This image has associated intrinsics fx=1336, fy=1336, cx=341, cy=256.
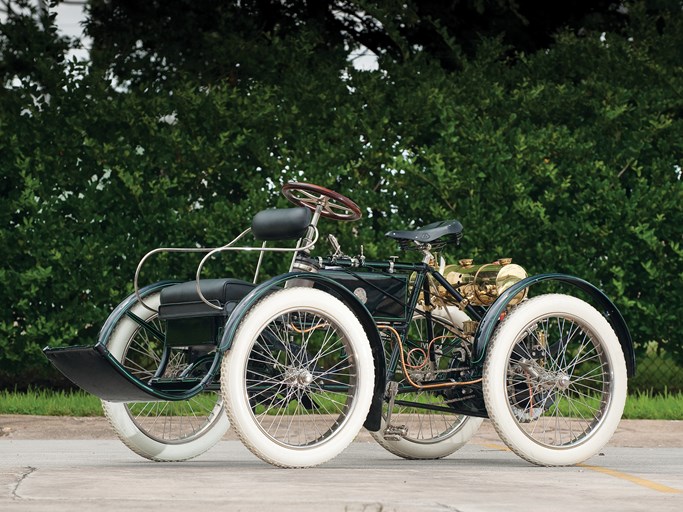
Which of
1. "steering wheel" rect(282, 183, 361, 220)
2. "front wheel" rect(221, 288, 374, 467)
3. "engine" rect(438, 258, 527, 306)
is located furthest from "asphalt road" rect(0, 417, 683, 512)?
→ "steering wheel" rect(282, 183, 361, 220)

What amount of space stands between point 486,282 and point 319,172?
3.41 metres

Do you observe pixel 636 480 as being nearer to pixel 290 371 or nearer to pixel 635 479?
pixel 635 479

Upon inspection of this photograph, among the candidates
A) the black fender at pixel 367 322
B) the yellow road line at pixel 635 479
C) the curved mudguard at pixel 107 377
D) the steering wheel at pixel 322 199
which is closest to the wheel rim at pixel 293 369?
the black fender at pixel 367 322

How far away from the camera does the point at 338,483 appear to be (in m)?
6.37

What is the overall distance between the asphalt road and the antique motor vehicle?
191 millimetres

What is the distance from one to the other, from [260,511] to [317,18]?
28.9 feet

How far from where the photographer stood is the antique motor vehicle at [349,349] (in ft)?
22.8

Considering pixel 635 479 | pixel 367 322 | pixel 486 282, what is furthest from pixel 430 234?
pixel 635 479

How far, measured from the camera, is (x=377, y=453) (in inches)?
347

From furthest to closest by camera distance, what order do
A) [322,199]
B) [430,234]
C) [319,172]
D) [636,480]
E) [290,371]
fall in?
[319,172], [430,234], [322,199], [290,371], [636,480]

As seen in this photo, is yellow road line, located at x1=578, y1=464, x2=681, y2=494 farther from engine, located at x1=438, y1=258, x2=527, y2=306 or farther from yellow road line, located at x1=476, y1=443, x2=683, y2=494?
engine, located at x1=438, y1=258, x2=527, y2=306

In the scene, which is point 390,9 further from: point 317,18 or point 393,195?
point 393,195

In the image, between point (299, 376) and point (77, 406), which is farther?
point (77, 406)

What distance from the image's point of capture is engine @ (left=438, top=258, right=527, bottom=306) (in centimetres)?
788
